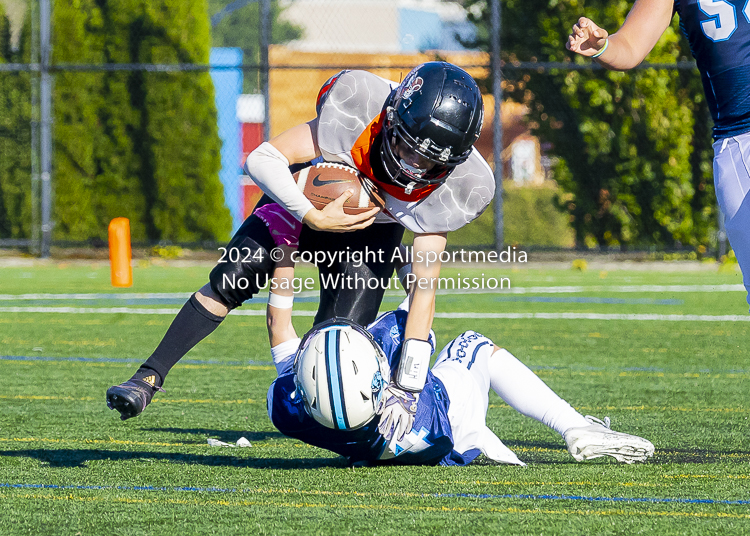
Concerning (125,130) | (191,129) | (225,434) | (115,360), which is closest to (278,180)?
(225,434)

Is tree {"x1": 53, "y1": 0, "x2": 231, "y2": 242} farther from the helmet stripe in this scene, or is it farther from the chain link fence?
the helmet stripe

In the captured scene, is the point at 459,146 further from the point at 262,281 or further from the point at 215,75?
the point at 215,75

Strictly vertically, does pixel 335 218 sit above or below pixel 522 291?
below

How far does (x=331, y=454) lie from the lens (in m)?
3.80

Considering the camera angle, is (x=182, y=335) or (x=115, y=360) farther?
(x=115, y=360)

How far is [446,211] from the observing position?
374 centimetres

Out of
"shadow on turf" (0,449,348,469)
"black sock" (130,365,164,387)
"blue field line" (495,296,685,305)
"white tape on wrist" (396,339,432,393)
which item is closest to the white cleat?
"white tape on wrist" (396,339,432,393)

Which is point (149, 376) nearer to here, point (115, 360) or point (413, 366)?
point (413, 366)

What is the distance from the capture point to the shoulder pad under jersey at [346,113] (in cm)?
381

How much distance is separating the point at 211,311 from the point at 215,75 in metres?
16.0

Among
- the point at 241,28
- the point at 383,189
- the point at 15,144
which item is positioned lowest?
the point at 383,189

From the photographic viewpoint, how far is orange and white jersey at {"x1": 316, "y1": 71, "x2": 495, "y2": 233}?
12.3ft

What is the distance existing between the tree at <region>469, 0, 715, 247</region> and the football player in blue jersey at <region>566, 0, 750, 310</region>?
1100 cm

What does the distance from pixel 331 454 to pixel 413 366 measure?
24.6 inches
